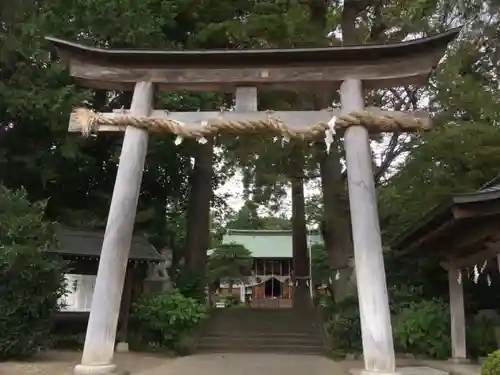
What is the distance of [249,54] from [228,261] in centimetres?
2397

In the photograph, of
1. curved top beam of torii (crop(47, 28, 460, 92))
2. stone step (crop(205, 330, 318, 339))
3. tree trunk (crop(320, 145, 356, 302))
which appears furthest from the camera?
tree trunk (crop(320, 145, 356, 302))

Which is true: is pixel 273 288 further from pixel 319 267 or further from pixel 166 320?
pixel 166 320

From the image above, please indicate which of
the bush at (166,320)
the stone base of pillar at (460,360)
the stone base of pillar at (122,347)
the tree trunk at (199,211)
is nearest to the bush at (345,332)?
the stone base of pillar at (460,360)

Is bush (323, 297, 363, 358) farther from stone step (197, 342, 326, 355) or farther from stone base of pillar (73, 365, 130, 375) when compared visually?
stone base of pillar (73, 365, 130, 375)

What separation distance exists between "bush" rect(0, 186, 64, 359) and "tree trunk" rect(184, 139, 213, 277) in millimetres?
7536

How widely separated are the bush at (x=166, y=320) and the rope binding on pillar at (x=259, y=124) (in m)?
6.99

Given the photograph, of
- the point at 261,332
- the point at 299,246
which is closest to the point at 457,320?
the point at 261,332

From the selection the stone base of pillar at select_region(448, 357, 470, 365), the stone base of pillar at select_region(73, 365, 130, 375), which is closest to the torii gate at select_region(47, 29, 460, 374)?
the stone base of pillar at select_region(73, 365, 130, 375)

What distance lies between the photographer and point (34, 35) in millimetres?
13016

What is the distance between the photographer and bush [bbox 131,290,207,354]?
14328 millimetres

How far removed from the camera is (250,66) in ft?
28.8

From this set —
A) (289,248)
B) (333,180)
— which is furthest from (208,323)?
(289,248)

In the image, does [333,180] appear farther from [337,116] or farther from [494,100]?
[337,116]

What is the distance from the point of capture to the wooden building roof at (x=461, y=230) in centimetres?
702
